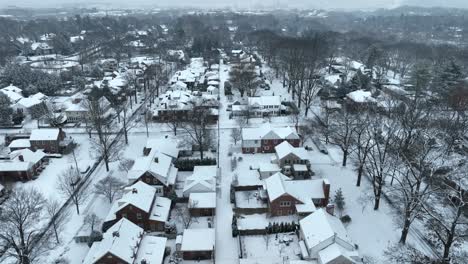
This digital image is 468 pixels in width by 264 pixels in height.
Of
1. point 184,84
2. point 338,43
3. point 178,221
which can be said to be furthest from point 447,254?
point 338,43

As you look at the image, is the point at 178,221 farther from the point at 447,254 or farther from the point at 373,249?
the point at 447,254

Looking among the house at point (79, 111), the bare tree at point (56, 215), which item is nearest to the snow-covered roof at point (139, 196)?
the bare tree at point (56, 215)

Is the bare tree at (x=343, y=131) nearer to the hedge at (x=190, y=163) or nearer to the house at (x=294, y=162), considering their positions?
the house at (x=294, y=162)

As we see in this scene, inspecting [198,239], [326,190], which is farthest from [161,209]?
[326,190]

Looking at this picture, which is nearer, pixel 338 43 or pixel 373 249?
pixel 373 249

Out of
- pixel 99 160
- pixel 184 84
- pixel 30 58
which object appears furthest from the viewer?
pixel 30 58

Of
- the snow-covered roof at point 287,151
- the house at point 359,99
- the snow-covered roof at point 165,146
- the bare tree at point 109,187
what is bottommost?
the bare tree at point 109,187
